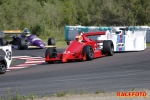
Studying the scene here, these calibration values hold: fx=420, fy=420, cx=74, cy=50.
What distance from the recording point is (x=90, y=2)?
49781 millimetres

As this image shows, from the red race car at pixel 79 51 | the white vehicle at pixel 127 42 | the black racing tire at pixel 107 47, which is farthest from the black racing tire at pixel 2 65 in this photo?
the white vehicle at pixel 127 42

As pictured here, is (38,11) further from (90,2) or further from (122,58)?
(122,58)

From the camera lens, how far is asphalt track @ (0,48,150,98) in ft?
37.2

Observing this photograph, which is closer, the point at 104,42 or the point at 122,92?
the point at 122,92

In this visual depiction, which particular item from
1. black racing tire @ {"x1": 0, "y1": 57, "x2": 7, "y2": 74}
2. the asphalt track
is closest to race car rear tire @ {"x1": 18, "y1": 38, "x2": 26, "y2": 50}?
the asphalt track

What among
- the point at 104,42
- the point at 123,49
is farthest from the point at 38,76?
the point at 123,49

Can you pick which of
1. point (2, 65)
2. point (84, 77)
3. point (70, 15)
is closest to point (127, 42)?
point (2, 65)

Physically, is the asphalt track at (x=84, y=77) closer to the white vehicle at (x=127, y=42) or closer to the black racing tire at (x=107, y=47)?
the black racing tire at (x=107, y=47)

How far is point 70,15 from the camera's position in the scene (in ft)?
185

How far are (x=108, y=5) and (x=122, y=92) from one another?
36942 millimetres

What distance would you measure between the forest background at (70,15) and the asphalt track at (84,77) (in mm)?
22427

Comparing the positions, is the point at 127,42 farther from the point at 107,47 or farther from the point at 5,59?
the point at 5,59

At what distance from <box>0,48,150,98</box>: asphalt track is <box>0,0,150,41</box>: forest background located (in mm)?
22427

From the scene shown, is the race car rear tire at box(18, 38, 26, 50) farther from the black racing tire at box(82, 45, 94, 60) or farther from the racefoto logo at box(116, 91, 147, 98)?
the racefoto logo at box(116, 91, 147, 98)
